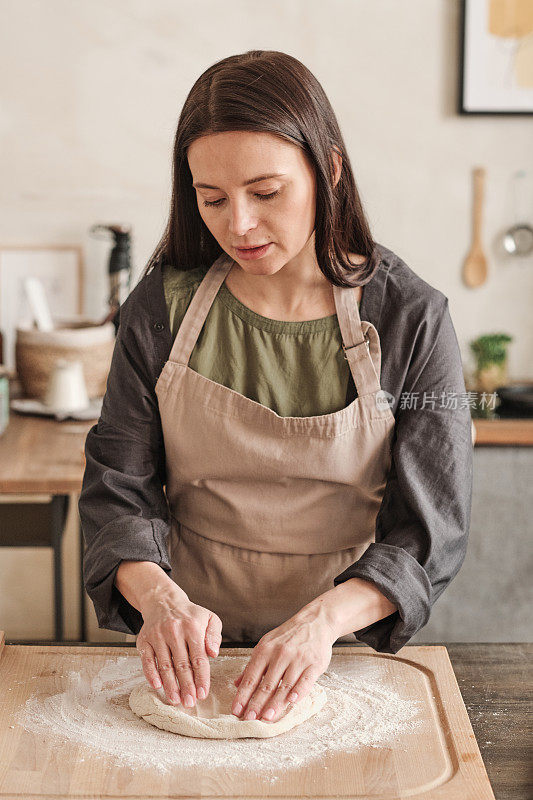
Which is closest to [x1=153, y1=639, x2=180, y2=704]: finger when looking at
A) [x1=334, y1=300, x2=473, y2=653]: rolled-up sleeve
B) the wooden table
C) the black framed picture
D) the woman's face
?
[x1=334, y1=300, x2=473, y2=653]: rolled-up sleeve

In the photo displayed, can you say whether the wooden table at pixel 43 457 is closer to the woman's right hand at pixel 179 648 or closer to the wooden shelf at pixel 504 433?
the woman's right hand at pixel 179 648

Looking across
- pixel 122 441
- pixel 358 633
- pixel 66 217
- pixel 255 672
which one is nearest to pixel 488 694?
pixel 358 633

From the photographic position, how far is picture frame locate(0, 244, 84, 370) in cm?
269

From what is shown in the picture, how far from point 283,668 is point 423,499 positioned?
274 mm

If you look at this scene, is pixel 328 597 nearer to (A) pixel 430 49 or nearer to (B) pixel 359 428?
(B) pixel 359 428

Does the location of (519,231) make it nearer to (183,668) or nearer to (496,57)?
(496,57)

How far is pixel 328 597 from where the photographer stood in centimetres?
111

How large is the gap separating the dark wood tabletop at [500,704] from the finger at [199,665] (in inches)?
5.9

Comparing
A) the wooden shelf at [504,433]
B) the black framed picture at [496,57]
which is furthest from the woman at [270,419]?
the black framed picture at [496,57]

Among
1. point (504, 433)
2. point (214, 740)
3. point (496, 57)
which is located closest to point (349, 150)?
point (496, 57)

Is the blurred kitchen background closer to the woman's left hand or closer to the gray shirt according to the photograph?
the gray shirt

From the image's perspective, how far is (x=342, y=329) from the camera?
4.09ft

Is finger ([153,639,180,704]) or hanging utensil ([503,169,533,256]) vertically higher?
hanging utensil ([503,169,533,256])

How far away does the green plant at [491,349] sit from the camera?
103 inches
